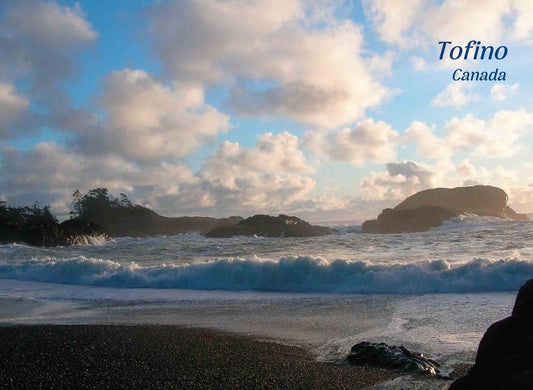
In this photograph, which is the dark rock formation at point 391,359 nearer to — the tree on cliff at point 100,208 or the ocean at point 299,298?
the ocean at point 299,298

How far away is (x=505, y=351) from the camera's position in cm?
269

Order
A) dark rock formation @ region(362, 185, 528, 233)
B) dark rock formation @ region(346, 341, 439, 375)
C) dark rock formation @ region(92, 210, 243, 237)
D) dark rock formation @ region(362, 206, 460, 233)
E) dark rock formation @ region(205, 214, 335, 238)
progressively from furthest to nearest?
dark rock formation @ region(92, 210, 243, 237) → dark rock formation @ region(362, 185, 528, 233) → dark rock formation @ region(362, 206, 460, 233) → dark rock formation @ region(205, 214, 335, 238) → dark rock formation @ region(346, 341, 439, 375)

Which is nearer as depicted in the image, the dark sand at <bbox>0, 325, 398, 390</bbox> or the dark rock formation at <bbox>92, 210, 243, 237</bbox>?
the dark sand at <bbox>0, 325, 398, 390</bbox>

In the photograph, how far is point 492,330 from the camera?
292cm

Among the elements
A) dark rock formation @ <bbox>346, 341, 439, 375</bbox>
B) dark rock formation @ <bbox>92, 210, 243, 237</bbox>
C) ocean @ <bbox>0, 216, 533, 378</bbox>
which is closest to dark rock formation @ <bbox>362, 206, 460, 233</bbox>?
dark rock formation @ <bbox>92, 210, 243, 237</bbox>

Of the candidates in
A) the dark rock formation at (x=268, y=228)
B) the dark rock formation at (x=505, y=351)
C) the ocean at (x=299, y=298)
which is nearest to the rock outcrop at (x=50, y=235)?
the dark rock formation at (x=268, y=228)

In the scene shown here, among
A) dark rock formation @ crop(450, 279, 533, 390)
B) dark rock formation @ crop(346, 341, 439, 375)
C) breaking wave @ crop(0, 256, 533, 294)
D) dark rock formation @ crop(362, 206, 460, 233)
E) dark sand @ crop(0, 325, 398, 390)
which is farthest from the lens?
dark rock formation @ crop(362, 206, 460, 233)

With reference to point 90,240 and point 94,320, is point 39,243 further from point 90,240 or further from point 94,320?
point 94,320

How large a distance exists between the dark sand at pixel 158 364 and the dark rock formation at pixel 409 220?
185 feet

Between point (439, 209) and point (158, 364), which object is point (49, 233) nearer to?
point (158, 364)

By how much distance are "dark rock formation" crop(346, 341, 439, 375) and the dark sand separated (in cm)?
20

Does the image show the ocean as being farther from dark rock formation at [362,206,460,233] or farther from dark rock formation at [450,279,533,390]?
dark rock formation at [362,206,460,233]

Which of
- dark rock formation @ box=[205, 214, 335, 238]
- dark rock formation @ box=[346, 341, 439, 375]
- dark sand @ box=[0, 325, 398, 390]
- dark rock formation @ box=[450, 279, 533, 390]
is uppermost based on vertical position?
dark rock formation @ box=[205, 214, 335, 238]

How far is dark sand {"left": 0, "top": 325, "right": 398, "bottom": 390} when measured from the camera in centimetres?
423
